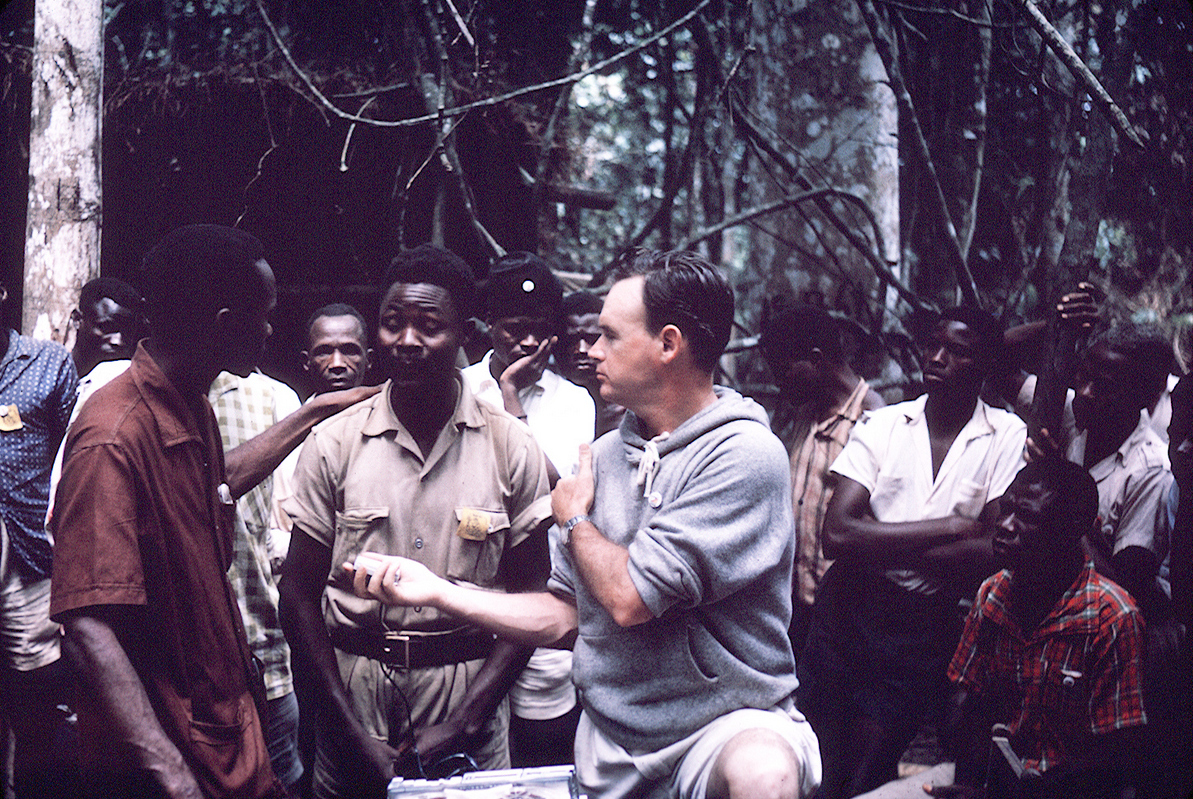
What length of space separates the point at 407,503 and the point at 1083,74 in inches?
123

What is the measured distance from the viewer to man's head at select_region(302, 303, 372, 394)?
4.81 m

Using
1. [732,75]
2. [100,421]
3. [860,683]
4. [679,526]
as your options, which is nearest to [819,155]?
[732,75]

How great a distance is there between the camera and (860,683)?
14.4 feet

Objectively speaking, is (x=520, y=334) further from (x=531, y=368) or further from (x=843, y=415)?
(x=843, y=415)

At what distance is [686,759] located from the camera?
2496 millimetres

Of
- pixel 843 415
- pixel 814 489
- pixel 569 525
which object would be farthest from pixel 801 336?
pixel 569 525

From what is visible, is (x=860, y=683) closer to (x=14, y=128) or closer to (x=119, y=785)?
(x=119, y=785)

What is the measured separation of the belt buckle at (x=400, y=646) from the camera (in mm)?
3000

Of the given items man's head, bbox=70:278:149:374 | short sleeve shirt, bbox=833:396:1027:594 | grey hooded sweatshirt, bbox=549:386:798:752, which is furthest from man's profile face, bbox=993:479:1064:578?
man's head, bbox=70:278:149:374

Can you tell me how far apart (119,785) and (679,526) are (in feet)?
4.53

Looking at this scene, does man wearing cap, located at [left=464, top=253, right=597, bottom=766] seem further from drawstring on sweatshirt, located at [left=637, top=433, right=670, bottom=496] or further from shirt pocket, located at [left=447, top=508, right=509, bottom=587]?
drawstring on sweatshirt, located at [left=637, top=433, right=670, bottom=496]

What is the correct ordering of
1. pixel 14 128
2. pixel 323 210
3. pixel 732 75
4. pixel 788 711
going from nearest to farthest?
1. pixel 788 711
2. pixel 732 75
3. pixel 14 128
4. pixel 323 210

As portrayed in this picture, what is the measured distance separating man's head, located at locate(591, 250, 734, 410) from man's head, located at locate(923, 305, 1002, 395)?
77.6 inches

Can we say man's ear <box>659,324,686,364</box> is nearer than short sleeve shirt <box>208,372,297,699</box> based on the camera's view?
Yes
